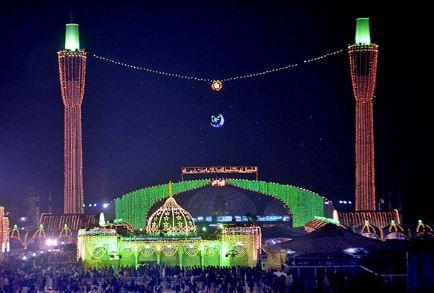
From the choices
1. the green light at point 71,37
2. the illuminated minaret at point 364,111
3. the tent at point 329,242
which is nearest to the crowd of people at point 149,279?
the tent at point 329,242

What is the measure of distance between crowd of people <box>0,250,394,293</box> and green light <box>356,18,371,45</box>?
1595 centimetres

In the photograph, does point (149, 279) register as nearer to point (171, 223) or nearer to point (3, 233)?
point (171, 223)

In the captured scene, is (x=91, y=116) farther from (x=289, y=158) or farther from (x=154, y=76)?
(x=289, y=158)

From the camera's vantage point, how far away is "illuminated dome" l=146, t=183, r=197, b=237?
4275 cm

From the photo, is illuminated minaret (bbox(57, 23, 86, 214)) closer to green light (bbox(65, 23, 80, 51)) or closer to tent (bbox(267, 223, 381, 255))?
green light (bbox(65, 23, 80, 51))

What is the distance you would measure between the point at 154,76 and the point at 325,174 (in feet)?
39.4

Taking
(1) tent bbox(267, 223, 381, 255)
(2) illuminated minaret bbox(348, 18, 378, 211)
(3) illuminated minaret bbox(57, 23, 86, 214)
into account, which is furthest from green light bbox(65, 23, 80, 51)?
(1) tent bbox(267, 223, 381, 255)

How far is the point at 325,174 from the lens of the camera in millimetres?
61406

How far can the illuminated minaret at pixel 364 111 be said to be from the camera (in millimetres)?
51094

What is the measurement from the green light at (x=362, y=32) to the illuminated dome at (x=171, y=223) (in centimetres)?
1427

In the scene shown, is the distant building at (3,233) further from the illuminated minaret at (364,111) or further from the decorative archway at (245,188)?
the illuminated minaret at (364,111)

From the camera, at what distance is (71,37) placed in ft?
171

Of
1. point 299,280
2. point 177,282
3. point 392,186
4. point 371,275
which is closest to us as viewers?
point 371,275

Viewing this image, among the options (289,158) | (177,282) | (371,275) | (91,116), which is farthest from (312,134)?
(371,275)
